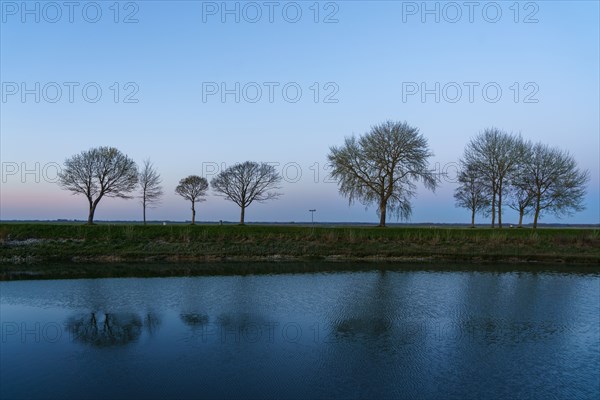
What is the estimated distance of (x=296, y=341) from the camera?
11.9 meters

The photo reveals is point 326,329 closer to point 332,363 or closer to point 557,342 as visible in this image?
point 332,363

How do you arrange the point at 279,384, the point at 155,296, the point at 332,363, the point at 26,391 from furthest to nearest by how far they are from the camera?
the point at 155,296, the point at 332,363, the point at 279,384, the point at 26,391

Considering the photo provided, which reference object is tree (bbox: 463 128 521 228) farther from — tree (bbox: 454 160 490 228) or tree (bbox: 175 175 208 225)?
tree (bbox: 175 175 208 225)

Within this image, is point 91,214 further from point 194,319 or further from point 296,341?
point 296,341

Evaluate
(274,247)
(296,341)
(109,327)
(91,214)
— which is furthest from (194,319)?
(91,214)

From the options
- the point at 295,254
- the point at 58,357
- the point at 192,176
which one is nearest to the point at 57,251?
the point at 295,254

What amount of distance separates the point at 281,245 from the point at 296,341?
80.4 ft

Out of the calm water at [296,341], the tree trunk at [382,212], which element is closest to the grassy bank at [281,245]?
the tree trunk at [382,212]

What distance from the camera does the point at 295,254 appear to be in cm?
3484

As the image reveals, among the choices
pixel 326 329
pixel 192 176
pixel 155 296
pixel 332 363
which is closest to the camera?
pixel 332 363

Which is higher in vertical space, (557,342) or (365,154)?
(365,154)

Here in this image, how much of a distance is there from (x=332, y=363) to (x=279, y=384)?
5.62 ft

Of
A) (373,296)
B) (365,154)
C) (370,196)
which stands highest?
(365,154)

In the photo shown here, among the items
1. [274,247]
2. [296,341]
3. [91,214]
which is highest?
[91,214]
